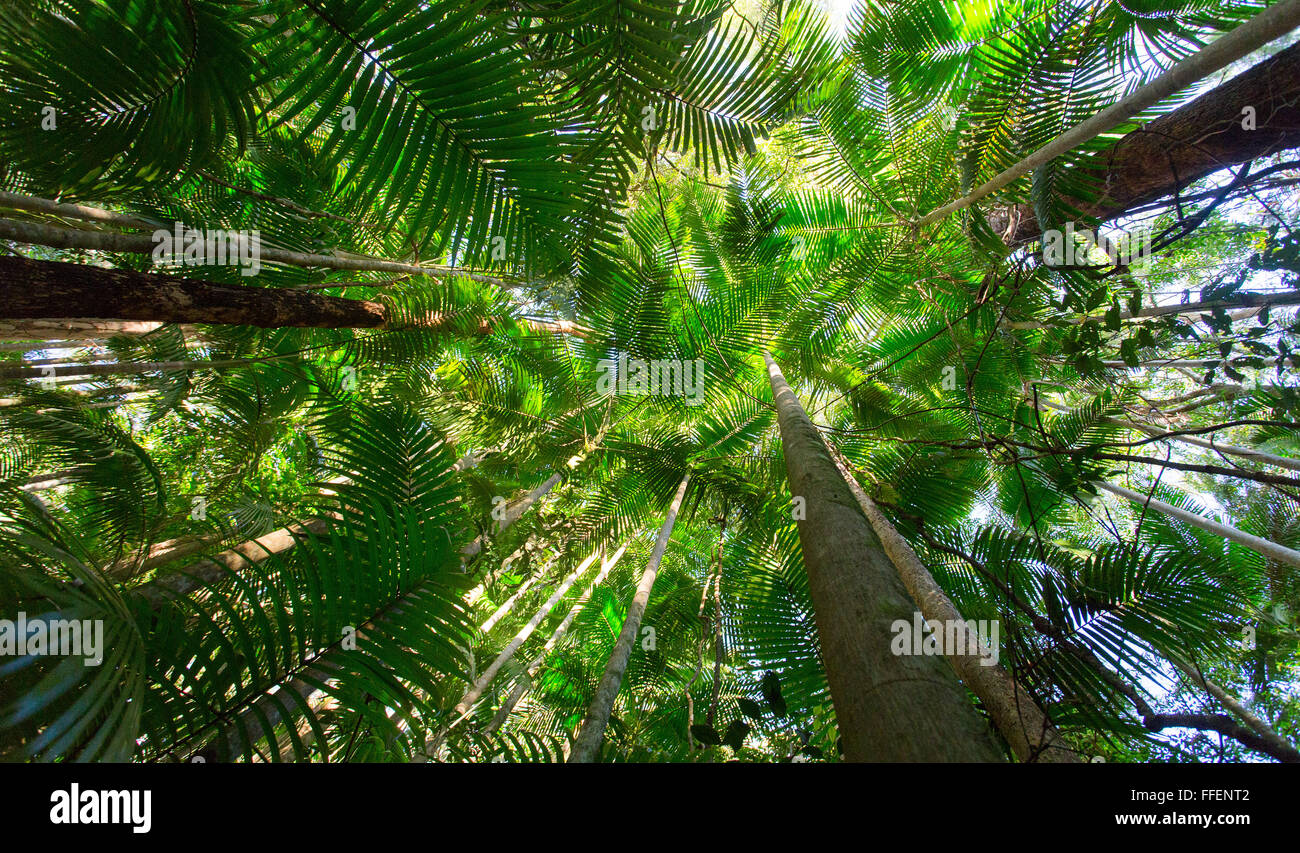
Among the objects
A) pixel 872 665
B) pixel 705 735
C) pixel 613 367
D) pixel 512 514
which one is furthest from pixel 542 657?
pixel 872 665

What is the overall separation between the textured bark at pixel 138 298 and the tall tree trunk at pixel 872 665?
208 centimetres

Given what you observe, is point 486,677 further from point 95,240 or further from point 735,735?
point 95,240

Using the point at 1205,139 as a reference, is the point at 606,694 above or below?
below

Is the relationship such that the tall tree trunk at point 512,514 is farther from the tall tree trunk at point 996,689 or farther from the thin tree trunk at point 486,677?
the tall tree trunk at point 996,689

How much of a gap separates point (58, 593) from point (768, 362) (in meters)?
3.88

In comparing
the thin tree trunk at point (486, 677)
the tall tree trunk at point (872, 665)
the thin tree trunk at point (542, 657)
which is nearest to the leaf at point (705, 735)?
the thin tree trunk at point (486, 677)

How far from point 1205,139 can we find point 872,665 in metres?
3.83

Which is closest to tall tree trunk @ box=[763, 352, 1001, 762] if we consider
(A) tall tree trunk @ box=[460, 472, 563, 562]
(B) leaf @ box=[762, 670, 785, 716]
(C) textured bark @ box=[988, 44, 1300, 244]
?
(B) leaf @ box=[762, 670, 785, 716]

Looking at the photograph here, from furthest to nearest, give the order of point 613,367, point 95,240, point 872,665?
point 613,367
point 95,240
point 872,665

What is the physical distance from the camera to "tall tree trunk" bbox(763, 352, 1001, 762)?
1.89ft

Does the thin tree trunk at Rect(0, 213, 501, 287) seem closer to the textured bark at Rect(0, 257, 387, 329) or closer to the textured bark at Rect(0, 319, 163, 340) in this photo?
the textured bark at Rect(0, 257, 387, 329)

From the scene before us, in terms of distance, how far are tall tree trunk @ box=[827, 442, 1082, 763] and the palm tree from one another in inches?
0.5

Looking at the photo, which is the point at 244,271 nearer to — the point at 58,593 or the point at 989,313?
the point at 58,593

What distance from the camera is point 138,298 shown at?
146cm
